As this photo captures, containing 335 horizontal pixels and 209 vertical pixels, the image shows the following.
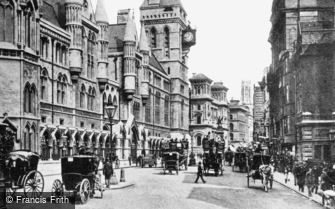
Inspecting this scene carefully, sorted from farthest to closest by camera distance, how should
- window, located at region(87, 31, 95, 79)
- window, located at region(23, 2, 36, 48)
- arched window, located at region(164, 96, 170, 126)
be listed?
1. arched window, located at region(164, 96, 170, 126)
2. window, located at region(87, 31, 95, 79)
3. window, located at region(23, 2, 36, 48)

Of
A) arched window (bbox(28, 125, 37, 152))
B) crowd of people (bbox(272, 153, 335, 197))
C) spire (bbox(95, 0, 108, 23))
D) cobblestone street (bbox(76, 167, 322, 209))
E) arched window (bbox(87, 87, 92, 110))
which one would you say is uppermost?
spire (bbox(95, 0, 108, 23))

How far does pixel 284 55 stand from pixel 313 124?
16026mm

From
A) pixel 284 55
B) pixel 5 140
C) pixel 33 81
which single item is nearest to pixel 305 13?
pixel 284 55

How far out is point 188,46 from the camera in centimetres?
8706

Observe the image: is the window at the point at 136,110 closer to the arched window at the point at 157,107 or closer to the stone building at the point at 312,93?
the arched window at the point at 157,107

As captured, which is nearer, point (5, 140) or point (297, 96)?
point (5, 140)

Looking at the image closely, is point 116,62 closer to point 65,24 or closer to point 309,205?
point 65,24

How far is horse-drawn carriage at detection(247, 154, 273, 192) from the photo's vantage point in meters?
24.0

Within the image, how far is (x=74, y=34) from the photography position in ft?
135

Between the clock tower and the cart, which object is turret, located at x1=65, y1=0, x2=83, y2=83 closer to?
the cart

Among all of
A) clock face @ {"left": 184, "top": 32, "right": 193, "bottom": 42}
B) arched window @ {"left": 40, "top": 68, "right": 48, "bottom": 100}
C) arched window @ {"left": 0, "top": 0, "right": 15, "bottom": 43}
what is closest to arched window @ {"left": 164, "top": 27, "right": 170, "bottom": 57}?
clock face @ {"left": 184, "top": 32, "right": 193, "bottom": 42}

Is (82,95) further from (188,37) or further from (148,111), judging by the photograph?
(188,37)

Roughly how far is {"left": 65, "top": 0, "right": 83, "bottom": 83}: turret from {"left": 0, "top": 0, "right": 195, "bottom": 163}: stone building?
9cm

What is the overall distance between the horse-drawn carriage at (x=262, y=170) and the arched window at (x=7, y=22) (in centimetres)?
1615
